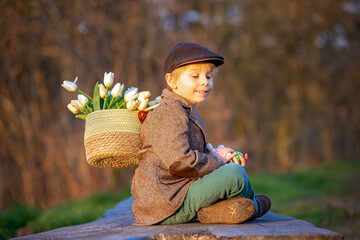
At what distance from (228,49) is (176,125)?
42.9 ft

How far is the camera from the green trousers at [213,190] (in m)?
2.72

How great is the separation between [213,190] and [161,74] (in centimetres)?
700

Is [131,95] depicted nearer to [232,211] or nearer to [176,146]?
[176,146]

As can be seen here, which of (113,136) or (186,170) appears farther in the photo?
(113,136)

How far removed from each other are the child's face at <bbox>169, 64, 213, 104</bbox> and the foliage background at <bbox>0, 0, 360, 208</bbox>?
3.53 metres

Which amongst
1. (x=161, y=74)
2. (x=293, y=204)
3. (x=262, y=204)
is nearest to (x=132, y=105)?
(x=262, y=204)

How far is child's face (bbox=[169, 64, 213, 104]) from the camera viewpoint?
297 centimetres

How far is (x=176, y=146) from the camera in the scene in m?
2.69

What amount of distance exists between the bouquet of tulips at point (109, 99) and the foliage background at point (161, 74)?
3.03 meters

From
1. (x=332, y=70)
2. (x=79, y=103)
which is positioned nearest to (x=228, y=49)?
(x=332, y=70)

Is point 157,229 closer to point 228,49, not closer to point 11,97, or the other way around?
point 11,97

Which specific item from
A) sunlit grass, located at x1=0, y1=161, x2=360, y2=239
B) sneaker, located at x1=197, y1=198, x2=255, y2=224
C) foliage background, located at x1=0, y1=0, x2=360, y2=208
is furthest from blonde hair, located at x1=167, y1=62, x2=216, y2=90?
foliage background, located at x1=0, y1=0, x2=360, y2=208

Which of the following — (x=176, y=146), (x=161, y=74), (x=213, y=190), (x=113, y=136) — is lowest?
(x=213, y=190)

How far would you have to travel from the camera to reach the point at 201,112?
11.2 meters
